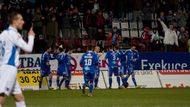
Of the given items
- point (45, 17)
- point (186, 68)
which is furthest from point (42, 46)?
point (186, 68)

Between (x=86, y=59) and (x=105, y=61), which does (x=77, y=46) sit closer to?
(x=105, y=61)

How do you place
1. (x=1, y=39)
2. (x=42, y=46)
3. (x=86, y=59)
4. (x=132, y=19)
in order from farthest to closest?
(x=132, y=19) < (x=42, y=46) < (x=86, y=59) < (x=1, y=39)

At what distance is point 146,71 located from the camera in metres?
33.7

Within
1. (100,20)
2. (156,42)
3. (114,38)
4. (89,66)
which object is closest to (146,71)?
(156,42)

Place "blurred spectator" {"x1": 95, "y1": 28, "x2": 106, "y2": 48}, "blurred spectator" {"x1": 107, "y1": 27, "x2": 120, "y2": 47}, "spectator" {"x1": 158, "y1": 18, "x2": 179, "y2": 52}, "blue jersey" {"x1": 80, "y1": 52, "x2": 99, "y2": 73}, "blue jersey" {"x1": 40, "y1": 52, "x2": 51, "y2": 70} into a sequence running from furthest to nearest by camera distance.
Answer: "blurred spectator" {"x1": 95, "y1": 28, "x2": 106, "y2": 48}
"spectator" {"x1": 158, "y1": 18, "x2": 179, "y2": 52}
"blurred spectator" {"x1": 107, "y1": 27, "x2": 120, "y2": 47}
"blue jersey" {"x1": 40, "y1": 52, "x2": 51, "y2": 70}
"blue jersey" {"x1": 80, "y1": 52, "x2": 99, "y2": 73}

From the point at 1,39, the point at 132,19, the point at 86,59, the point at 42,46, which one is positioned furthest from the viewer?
the point at 132,19

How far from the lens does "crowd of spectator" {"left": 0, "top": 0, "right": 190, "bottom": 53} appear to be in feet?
108

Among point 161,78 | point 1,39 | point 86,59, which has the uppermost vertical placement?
point 1,39

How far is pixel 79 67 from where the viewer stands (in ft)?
110

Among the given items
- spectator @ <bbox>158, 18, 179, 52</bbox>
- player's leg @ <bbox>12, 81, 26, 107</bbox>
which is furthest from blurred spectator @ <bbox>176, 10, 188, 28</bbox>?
player's leg @ <bbox>12, 81, 26, 107</bbox>

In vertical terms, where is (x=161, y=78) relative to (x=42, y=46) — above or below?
below

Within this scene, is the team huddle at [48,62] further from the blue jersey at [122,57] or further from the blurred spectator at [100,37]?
the blurred spectator at [100,37]

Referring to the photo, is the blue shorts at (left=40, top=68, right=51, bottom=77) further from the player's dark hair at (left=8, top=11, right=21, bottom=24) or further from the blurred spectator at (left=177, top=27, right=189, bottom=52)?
the player's dark hair at (left=8, top=11, right=21, bottom=24)

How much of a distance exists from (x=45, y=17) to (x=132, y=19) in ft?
19.4
